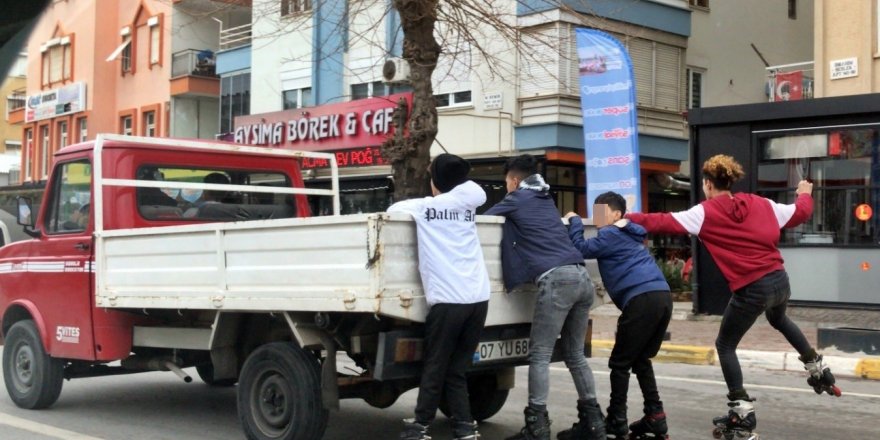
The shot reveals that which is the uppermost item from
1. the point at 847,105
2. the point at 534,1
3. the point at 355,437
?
the point at 534,1

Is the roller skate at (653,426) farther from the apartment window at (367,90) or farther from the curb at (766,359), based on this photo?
the apartment window at (367,90)

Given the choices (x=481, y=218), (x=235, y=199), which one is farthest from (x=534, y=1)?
(x=481, y=218)

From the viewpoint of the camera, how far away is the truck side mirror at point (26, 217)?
810 cm

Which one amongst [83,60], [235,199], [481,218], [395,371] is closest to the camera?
[83,60]

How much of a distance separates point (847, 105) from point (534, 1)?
284 inches

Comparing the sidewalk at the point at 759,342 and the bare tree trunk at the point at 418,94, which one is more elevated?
the bare tree trunk at the point at 418,94

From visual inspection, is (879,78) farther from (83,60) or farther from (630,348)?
(83,60)

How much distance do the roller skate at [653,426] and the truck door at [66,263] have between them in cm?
407

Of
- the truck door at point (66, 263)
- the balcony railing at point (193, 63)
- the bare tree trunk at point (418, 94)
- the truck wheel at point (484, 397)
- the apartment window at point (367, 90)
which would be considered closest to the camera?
the truck wheel at point (484, 397)

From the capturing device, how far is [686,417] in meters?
7.59

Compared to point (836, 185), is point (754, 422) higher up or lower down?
lower down

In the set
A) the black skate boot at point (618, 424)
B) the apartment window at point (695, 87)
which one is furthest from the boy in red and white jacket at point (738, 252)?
the apartment window at point (695, 87)

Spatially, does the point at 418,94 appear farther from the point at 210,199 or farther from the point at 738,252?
the point at 738,252

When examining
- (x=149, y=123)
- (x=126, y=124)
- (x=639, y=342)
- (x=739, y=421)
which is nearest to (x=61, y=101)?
(x=639, y=342)
